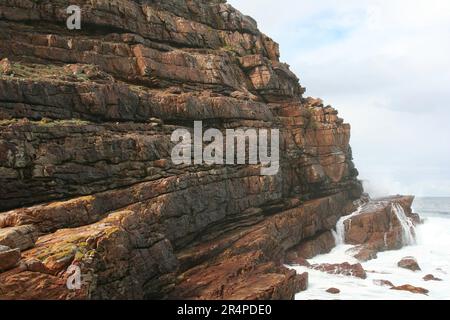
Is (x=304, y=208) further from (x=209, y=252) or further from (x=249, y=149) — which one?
(x=209, y=252)

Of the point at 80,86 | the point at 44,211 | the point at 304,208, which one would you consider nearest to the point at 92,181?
the point at 44,211

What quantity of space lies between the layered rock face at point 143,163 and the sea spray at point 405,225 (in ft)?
27.7

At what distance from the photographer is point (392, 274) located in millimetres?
35906

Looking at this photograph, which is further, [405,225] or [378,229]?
[405,225]

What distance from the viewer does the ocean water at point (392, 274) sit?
29812 millimetres

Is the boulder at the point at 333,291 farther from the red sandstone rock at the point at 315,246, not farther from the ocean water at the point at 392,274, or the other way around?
the red sandstone rock at the point at 315,246

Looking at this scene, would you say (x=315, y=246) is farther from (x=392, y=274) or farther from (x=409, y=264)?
(x=409, y=264)

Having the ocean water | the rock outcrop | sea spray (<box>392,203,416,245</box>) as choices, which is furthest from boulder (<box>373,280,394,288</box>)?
sea spray (<box>392,203,416,245</box>)

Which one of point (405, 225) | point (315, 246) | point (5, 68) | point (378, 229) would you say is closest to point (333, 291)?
point (315, 246)

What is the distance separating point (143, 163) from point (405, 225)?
120 feet

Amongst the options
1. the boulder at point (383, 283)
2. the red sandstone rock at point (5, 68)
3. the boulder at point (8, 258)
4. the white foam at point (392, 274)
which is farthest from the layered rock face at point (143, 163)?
the boulder at point (383, 283)

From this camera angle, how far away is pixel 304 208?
137 feet

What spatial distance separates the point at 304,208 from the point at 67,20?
29.7 m
